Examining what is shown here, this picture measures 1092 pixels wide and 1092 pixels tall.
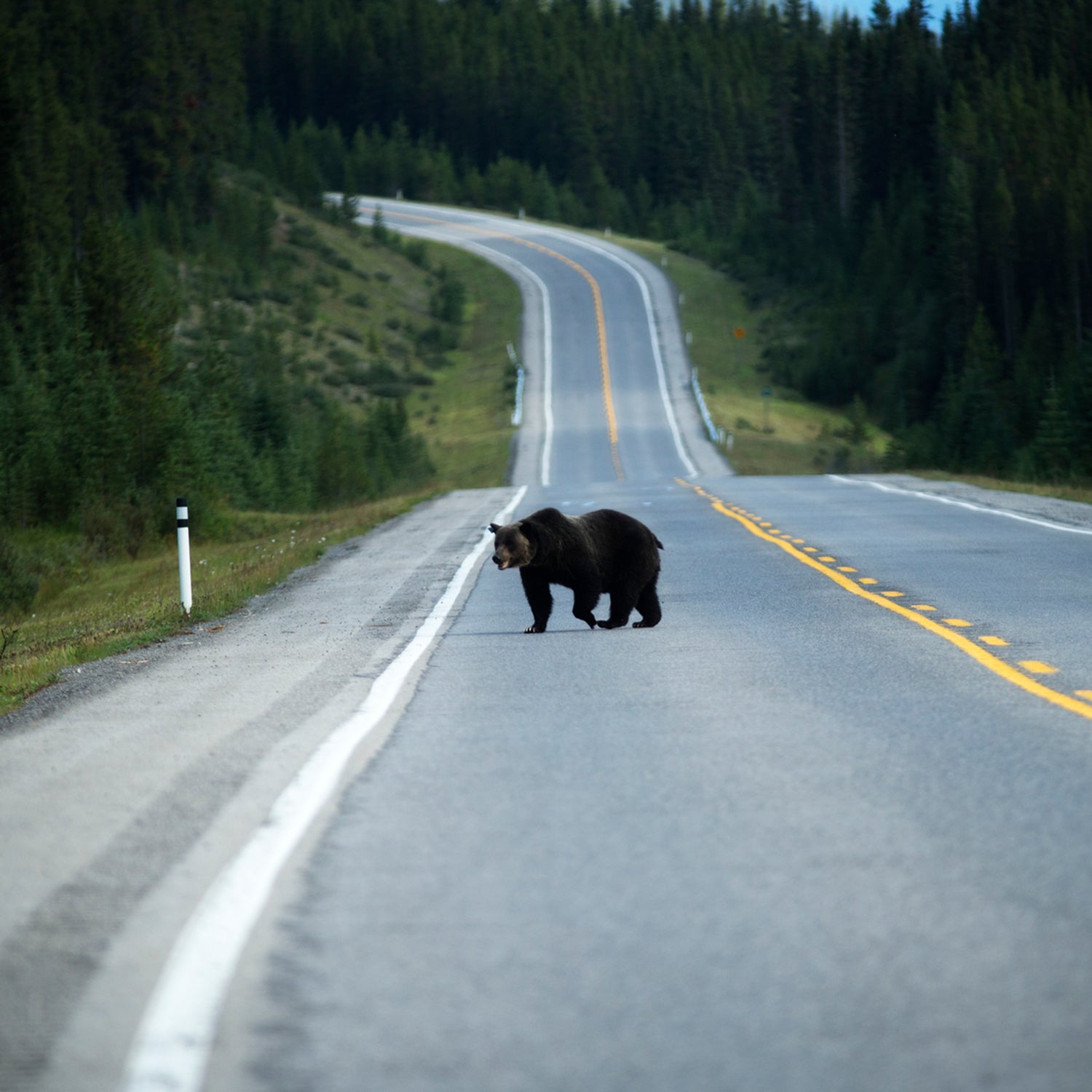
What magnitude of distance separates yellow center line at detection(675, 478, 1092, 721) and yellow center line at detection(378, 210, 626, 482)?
3565 cm

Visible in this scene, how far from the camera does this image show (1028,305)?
77.5 meters

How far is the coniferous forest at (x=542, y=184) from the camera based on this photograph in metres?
43.6

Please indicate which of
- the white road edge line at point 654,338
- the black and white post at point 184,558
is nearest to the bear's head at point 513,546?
the black and white post at point 184,558

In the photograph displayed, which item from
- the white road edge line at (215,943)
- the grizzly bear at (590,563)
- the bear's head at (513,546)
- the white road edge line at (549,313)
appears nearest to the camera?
the white road edge line at (215,943)

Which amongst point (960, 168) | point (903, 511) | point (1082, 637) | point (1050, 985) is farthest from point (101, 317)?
point (960, 168)

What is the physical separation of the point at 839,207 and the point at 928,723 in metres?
108

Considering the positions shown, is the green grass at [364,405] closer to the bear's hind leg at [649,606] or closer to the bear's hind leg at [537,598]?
the bear's hind leg at [537,598]

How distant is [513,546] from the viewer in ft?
37.4

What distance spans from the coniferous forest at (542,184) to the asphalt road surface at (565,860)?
2743cm

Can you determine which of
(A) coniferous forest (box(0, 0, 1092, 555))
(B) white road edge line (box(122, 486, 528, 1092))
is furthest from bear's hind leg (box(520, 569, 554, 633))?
(A) coniferous forest (box(0, 0, 1092, 555))

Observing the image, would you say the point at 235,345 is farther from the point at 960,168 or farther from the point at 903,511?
the point at 903,511

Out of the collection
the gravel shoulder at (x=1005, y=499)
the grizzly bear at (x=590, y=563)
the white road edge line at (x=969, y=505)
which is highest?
the grizzly bear at (x=590, y=563)

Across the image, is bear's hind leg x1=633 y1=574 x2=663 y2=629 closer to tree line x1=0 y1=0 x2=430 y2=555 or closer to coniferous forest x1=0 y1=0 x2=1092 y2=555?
tree line x1=0 y1=0 x2=430 y2=555

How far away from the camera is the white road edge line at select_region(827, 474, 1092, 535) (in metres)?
22.3
